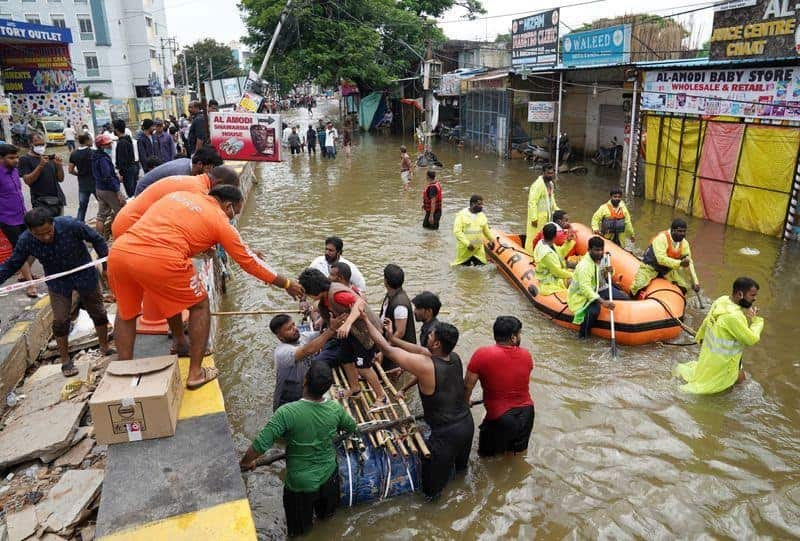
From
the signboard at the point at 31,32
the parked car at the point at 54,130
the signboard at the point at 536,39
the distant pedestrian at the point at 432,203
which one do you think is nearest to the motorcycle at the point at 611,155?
the signboard at the point at 536,39

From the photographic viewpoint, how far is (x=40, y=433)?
4.66 meters

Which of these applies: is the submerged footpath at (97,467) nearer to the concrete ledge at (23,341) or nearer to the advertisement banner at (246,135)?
the concrete ledge at (23,341)

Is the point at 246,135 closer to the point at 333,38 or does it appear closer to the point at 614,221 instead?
the point at 614,221

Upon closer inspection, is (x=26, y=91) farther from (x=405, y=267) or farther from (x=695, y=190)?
(x=695, y=190)

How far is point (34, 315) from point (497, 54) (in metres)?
29.2

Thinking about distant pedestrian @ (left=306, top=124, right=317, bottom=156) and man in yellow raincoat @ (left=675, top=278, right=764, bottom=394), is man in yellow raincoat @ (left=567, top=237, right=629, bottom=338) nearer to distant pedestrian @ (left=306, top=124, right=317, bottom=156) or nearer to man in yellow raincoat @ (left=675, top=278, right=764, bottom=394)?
man in yellow raincoat @ (left=675, top=278, right=764, bottom=394)

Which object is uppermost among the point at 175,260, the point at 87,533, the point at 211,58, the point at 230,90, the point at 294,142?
the point at 211,58

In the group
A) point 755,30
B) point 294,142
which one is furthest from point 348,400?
point 294,142

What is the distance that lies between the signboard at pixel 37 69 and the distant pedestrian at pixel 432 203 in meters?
19.4

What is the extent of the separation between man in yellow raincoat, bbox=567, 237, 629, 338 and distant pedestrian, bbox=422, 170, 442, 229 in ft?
17.1

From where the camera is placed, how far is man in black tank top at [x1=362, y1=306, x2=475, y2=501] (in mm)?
4043

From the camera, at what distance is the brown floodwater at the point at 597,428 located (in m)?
4.36

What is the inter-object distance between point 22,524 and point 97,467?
0.73 meters

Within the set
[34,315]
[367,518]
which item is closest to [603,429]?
[367,518]
